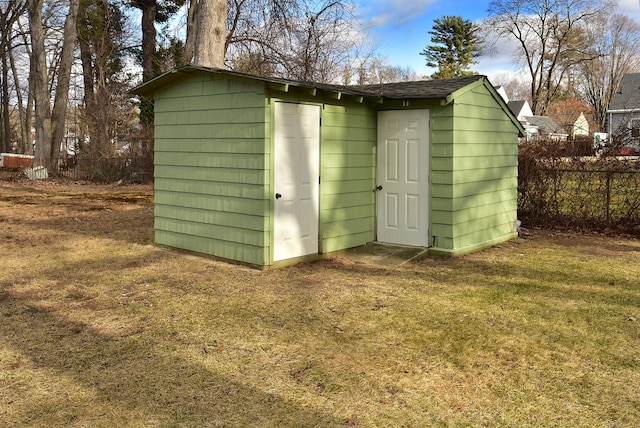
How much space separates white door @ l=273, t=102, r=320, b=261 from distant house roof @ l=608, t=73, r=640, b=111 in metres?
34.1

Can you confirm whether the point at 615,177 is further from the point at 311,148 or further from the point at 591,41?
the point at 591,41

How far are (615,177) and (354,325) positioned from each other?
6930 millimetres

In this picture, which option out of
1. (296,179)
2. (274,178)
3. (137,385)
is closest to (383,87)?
(296,179)

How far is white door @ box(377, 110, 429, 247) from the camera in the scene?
830 cm

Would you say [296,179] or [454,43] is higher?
[454,43]

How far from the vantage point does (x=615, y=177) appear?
9750mm

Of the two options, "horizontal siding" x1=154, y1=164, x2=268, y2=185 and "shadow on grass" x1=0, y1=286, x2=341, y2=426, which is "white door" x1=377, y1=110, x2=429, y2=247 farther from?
"shadow on grass" x1=0, y1=286, x2=341, y2=426

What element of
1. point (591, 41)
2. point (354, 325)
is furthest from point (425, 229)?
point (591, 41)

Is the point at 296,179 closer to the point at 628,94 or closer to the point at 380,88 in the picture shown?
the point at 380,88

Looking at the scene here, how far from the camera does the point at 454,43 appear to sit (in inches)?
1828

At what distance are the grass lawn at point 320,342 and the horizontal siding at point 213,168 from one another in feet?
1.49

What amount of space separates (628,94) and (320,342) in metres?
40.0

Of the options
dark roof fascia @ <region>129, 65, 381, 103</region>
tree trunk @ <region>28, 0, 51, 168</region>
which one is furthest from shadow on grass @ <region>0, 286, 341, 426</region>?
tree trunk @ <region>28, 0, 51, 168</region>

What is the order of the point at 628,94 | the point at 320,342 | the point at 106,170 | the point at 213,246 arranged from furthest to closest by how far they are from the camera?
the point at 628,94 < the point at 106,170 < the point at 213,246 < the point at 320,342
